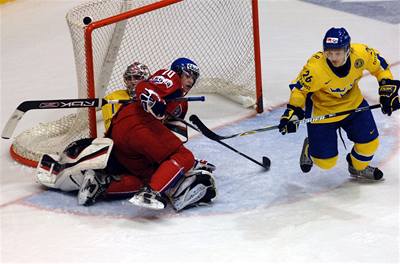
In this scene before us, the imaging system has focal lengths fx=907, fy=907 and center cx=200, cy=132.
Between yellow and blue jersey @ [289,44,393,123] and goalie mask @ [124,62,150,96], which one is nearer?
yellow and blue jersey @ [289,44,393,123]

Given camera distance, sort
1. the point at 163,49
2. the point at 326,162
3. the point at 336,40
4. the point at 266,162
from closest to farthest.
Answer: the point at 336,40 → the point at 326,162 → the point at 266,162 → the point at 163,49

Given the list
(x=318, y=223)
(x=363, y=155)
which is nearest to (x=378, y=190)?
(x=363, y=155)

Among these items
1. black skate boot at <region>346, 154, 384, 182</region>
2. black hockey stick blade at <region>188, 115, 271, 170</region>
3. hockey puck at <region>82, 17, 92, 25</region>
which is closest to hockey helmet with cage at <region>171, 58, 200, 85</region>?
black hockey stick blade at <region>188, 115, 271, 170</region>

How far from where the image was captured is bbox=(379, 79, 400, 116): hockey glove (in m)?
3.84

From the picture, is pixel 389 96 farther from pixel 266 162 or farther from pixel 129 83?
pixel 129 83

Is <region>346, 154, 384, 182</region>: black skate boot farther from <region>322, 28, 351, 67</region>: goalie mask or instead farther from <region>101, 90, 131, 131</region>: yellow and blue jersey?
<region>101, 90, 131, 131</region>: yellow and blue jersey

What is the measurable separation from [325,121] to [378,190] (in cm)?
38

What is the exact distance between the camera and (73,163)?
156 inches

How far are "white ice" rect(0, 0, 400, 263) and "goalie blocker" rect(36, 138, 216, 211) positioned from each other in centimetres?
5

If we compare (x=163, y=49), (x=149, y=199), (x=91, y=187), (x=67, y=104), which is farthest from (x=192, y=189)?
(x=163, y=49)

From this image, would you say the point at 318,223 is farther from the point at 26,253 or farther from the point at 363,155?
the point at 26,253

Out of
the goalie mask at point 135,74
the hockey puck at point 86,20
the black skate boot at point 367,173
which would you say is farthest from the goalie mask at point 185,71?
the black skate boot at point 367,173

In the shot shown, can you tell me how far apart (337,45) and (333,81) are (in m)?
0.20

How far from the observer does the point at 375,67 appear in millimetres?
3920
